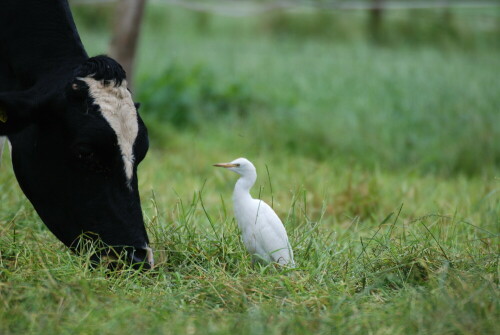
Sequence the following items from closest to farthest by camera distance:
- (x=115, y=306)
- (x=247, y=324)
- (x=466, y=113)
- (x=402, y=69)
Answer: (x=247, y=324) < (x=115, y=306) < (x=466, y=113) < (x=402, y=69)

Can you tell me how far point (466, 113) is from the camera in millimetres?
8852

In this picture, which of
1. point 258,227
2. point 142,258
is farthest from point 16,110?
point 258,227

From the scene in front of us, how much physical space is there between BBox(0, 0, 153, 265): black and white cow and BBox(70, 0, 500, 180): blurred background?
2971mm

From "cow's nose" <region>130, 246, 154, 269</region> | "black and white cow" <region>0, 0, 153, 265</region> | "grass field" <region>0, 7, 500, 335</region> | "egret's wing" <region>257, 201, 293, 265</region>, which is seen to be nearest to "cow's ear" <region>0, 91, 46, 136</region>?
"black and white cow" <region>0, 0, 153, 265</region>

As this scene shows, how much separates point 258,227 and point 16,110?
127 centimetres

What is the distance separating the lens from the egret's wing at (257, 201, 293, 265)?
12.2 ft

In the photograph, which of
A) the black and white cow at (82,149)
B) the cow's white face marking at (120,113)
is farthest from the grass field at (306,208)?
the cow's white face marking at (120,113)

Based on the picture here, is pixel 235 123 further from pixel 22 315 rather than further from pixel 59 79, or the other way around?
pixel 22 315

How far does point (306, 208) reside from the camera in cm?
500

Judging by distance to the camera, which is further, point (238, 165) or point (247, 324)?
point (238, 165)

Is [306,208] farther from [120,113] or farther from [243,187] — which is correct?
[120,113]

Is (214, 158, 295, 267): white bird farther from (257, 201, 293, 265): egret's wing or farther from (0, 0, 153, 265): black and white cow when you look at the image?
(0, 0, 153, 265): black and white cow

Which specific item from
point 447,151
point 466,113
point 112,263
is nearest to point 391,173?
point 447,151

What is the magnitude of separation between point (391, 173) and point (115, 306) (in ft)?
15.8
